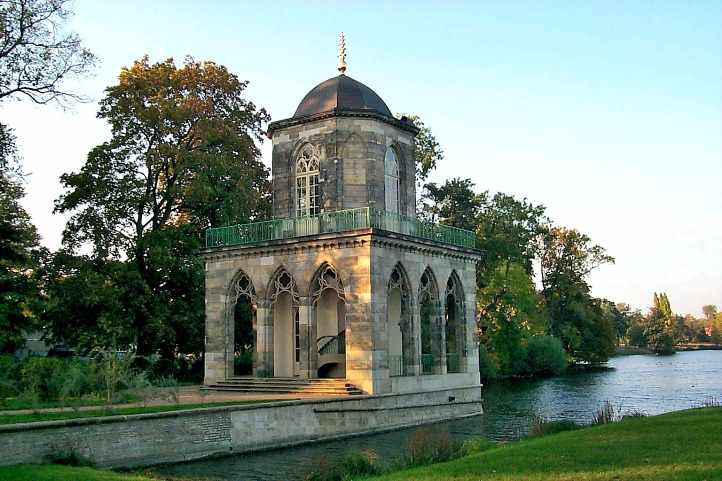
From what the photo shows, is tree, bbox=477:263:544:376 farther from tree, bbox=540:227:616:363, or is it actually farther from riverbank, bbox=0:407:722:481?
riverbank, bbox=0:407:722:481

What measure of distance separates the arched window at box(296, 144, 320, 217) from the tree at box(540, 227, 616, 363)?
140 ft

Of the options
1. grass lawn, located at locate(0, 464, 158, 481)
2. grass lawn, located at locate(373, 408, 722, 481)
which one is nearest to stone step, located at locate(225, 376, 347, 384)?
grass lawn, located at locate(373, 408, 722, 481)

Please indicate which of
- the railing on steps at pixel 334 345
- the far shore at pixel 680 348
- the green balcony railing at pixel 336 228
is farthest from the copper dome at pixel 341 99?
the far shore at pixel 680 348

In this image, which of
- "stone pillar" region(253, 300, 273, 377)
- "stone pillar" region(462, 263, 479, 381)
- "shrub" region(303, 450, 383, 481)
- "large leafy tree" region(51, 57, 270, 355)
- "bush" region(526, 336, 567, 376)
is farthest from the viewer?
"bush" region(526, 336, 567, 376)

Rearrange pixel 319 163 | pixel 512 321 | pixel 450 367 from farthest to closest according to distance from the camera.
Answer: pixel 512 321 → pixel 450 367 → pixel 319 163

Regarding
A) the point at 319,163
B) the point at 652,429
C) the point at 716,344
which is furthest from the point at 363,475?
the point at 716,344

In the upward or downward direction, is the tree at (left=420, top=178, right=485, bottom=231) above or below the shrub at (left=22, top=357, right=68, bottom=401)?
above

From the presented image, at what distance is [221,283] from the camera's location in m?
28.6

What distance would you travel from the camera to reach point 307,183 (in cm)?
2833

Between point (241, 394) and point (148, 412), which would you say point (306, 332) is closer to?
point (241, 394)

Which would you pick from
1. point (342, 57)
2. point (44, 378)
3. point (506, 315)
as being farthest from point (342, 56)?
point (506, 315)

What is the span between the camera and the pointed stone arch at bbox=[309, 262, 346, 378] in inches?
1030

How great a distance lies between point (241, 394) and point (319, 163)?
8.76m

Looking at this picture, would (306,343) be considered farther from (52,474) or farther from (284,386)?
(52,474)
